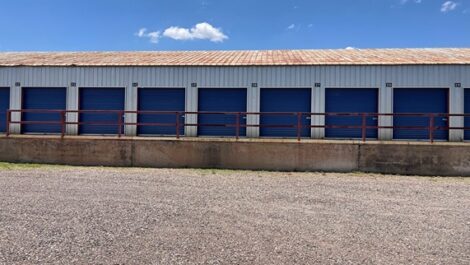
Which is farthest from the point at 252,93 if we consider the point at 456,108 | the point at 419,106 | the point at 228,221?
the point at 228,221

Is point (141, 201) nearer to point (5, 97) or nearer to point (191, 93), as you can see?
point (191, 93)

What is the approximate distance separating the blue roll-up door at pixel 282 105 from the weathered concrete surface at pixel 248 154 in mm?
3505

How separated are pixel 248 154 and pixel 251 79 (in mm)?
4361

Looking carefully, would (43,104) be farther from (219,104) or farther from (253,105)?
(253,105)

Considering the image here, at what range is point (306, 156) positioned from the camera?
40.7 ft

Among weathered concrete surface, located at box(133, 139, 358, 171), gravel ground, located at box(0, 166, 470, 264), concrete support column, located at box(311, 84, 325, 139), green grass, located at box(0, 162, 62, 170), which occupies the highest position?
concrete support column, located at box(311, 84, 325, 139)

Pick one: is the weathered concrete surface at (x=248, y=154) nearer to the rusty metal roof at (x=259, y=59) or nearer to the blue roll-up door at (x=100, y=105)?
the blue roll-up door at (x=100, y=105)

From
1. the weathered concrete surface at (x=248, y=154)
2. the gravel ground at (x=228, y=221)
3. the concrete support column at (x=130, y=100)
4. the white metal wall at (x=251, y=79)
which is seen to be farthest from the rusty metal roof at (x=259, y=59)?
the gravel ground at (x=228, y=221)

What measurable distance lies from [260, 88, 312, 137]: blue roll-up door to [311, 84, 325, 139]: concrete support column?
29 cm

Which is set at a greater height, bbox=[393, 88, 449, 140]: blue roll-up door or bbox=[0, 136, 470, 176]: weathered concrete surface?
bbox=[393, 88, 449, 140]: blue roll-up door

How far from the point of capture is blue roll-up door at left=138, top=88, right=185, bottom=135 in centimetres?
1642

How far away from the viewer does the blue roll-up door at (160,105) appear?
647 inches

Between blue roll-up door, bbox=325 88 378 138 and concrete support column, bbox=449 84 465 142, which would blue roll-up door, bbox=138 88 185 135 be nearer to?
blue roll-up door, bbox=325 88 378 138

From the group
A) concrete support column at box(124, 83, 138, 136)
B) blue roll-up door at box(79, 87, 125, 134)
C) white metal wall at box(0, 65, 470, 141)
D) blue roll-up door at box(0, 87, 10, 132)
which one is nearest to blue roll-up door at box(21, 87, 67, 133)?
white metal wall at box(0, 65, 470, 141)
